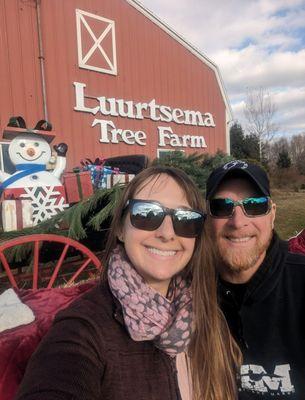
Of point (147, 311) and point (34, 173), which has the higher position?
point (34, 173)

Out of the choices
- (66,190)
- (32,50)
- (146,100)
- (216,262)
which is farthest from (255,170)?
(146,100)

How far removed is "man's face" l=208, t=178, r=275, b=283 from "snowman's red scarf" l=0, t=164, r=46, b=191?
10.5 feet

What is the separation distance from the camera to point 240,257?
164 cm

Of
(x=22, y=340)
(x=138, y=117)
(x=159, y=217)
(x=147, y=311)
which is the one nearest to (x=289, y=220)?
(x=138, y=117)

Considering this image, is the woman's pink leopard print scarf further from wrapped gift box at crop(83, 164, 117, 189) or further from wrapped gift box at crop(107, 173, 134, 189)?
wrapped gift box at crop(83, 164, 117, 189)

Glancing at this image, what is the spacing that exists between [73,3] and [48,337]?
8198 mm

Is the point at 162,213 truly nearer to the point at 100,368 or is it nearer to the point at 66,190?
the point at 100,368

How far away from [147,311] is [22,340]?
1.41ft

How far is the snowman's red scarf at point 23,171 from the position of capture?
4.33m

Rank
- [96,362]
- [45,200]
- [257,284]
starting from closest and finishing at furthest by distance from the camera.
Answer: [96,362], [257,284], [45,200]

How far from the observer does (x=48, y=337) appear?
1.11m

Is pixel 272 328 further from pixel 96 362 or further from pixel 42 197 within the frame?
pixel 42 197

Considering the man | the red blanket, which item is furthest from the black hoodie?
the red blanket

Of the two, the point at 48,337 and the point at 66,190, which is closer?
the point at 48,337
